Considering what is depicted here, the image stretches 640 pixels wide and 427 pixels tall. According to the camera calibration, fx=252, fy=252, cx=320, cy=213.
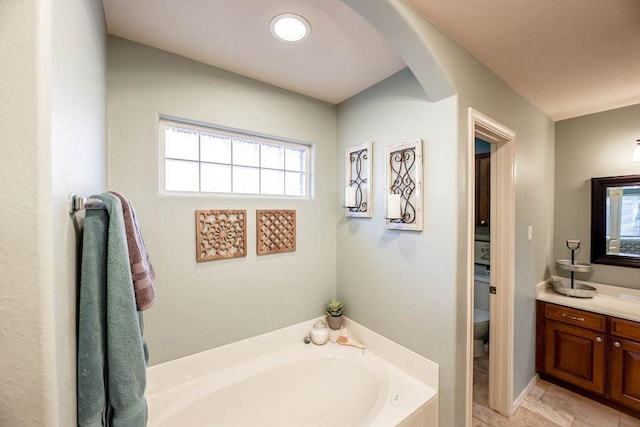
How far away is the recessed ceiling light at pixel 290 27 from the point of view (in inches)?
48.4

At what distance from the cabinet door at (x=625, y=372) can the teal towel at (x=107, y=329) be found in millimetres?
3012

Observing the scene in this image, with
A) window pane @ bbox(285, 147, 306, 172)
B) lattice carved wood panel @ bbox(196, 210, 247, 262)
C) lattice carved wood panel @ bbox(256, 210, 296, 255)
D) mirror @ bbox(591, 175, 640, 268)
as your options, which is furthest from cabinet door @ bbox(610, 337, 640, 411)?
lattice carved wood panel @ bbox(196, 210, 247, 262)

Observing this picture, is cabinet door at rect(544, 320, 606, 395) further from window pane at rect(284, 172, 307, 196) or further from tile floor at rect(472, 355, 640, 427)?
window pane at rect(284, 172, 307, 196)

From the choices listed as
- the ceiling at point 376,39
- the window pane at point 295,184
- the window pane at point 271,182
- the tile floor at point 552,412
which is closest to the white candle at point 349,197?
the window pane at point 295,184

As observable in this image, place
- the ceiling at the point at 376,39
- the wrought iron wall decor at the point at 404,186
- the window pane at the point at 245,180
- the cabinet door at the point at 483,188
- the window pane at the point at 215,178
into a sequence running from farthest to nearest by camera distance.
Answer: the cabinet door at the point at 483,188 < the window pane at the point at 245,180 < the window pane at the point at 215,178 < the wrought iron wall decor at the point at 404,186 < the ceiling at the point at 376,39

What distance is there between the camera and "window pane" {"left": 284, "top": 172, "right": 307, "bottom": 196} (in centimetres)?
203

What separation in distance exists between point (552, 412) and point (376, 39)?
2.95m

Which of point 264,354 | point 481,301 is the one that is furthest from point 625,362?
point 264,354

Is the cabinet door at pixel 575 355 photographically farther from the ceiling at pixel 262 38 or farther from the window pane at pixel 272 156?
the window pane at pixel 272 156

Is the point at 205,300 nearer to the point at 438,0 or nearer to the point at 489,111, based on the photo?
the point at 438,0

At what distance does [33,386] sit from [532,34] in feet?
7.13

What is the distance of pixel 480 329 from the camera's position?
Answer: 2.44 metres

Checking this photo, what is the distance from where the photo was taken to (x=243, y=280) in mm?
1745

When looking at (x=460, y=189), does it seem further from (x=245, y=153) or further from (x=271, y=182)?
(x=245, y=153)
